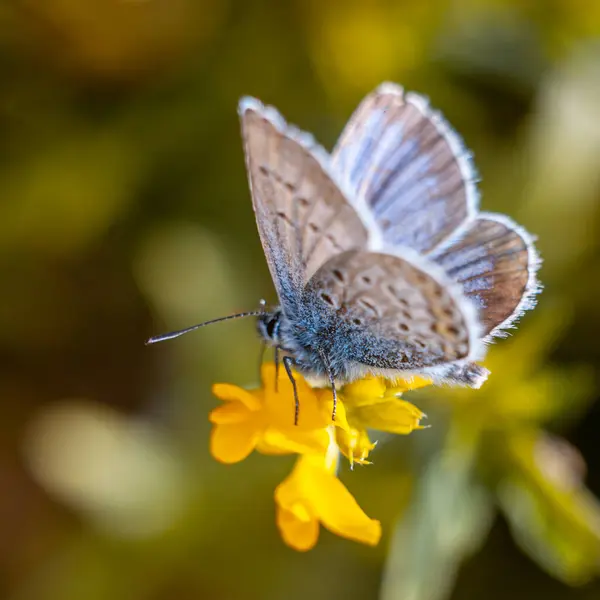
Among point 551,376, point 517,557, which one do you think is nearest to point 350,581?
point 517,557

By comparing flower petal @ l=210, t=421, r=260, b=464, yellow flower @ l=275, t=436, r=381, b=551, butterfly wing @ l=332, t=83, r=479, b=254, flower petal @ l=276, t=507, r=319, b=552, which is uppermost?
butterfly wing @ l=332, t=83, r=479, b=254

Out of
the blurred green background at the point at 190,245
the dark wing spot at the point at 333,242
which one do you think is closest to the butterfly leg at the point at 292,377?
the dark wing spot at the point at 333,242

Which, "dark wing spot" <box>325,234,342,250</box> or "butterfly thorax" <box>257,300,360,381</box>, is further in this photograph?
"butterfly thorax" <box>257,300,360,381</box>

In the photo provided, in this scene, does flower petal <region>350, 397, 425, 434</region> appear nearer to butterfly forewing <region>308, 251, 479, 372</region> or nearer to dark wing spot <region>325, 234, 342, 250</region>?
butterfly forewing <region>308, 251, 479, 372</region>

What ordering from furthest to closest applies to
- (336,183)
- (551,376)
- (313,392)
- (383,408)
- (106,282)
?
(106,282) → (551,376) → (313,392) → (383,408) → (336,183)

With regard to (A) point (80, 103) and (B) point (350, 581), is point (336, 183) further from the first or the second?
(A) point (80, 103)

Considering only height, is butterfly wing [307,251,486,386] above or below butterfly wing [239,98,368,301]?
below

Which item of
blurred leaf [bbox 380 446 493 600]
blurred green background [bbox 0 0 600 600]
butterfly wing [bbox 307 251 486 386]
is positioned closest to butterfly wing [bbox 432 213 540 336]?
butterfly wing [bbox 307 251 486 386]
